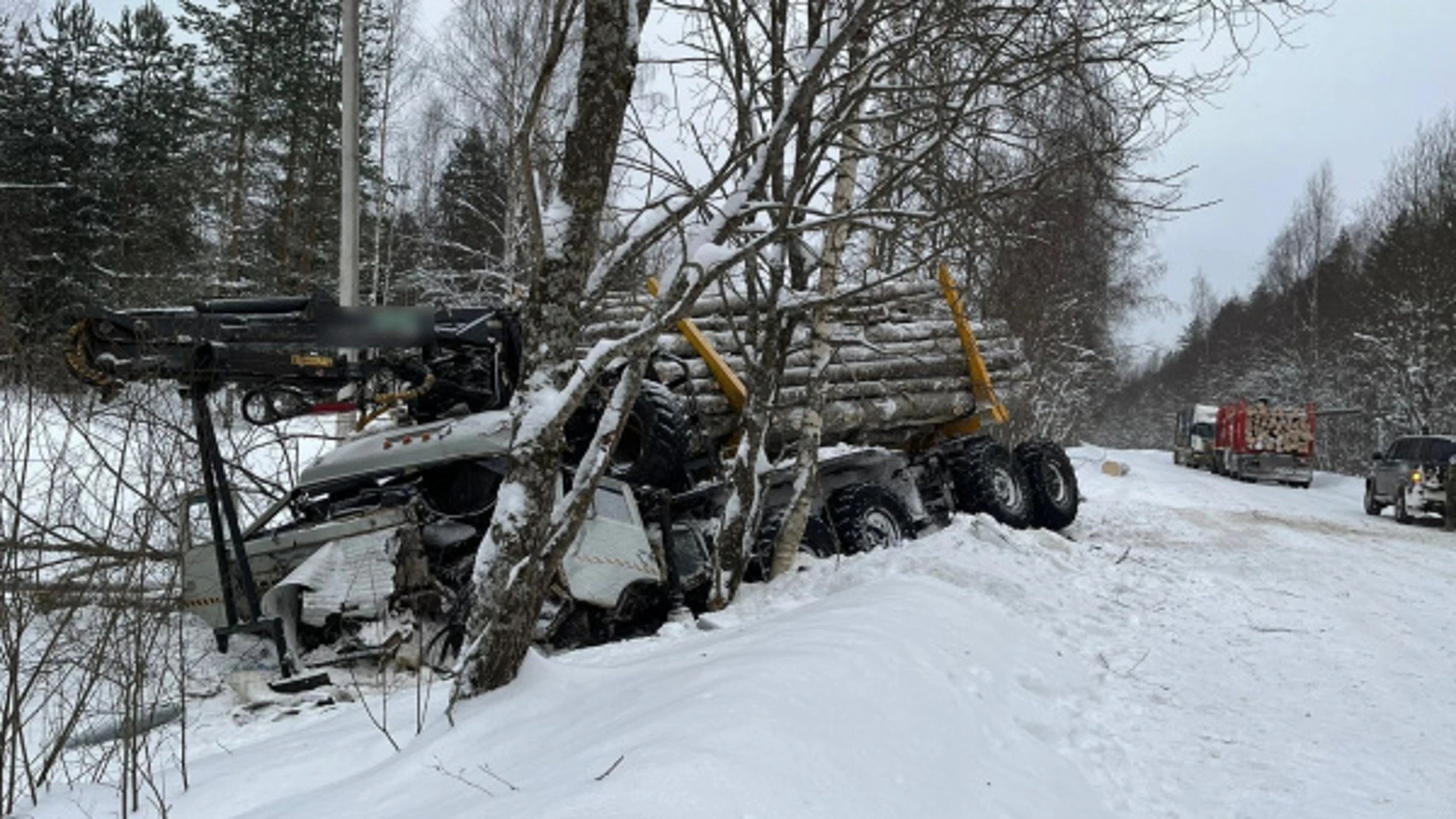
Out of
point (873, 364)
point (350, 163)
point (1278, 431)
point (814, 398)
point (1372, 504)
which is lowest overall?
point (1372, 504)

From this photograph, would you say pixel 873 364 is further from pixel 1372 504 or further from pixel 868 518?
pixel 1372 504

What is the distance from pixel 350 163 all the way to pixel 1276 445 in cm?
2709

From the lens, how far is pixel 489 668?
14.0 feet

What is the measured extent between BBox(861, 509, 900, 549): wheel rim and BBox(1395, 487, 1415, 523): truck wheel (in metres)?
13.2

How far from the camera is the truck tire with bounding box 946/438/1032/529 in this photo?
36.8 feet

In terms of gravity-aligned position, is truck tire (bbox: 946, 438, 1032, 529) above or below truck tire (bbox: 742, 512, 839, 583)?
above

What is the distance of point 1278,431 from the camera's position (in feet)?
98.1

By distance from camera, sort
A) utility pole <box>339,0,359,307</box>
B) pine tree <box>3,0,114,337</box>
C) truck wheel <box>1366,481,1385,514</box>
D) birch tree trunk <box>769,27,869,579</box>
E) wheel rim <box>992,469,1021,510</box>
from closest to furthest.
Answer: birch tree trunk <box>769,27,869,579</box> < wheel rim <box>992,469,1021,510</box> < utility pole <box>339,0,359,307</box> < truck wheel <box>1366,481,1385,514</box> < pine tree <box>3,0,114,337</box>

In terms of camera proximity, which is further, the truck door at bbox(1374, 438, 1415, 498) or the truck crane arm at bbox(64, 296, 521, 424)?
the truck door at bbox(1374, 438, 1415, 498)

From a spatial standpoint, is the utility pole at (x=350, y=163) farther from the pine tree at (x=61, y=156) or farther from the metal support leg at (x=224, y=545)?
the pine tree at (x=61, y=156)

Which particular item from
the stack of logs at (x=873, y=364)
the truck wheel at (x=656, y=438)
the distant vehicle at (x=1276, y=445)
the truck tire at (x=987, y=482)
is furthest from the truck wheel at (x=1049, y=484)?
the distant vehicle at (x=1276, y=445)

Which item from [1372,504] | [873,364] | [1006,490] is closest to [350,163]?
[873,364]

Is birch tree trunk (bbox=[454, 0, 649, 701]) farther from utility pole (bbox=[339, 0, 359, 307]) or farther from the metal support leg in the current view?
utility pole (bbox=[339, 0, 359, 307])

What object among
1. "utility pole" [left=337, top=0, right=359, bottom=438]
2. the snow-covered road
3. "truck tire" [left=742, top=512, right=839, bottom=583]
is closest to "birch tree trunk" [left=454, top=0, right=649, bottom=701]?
the snow-covered road
